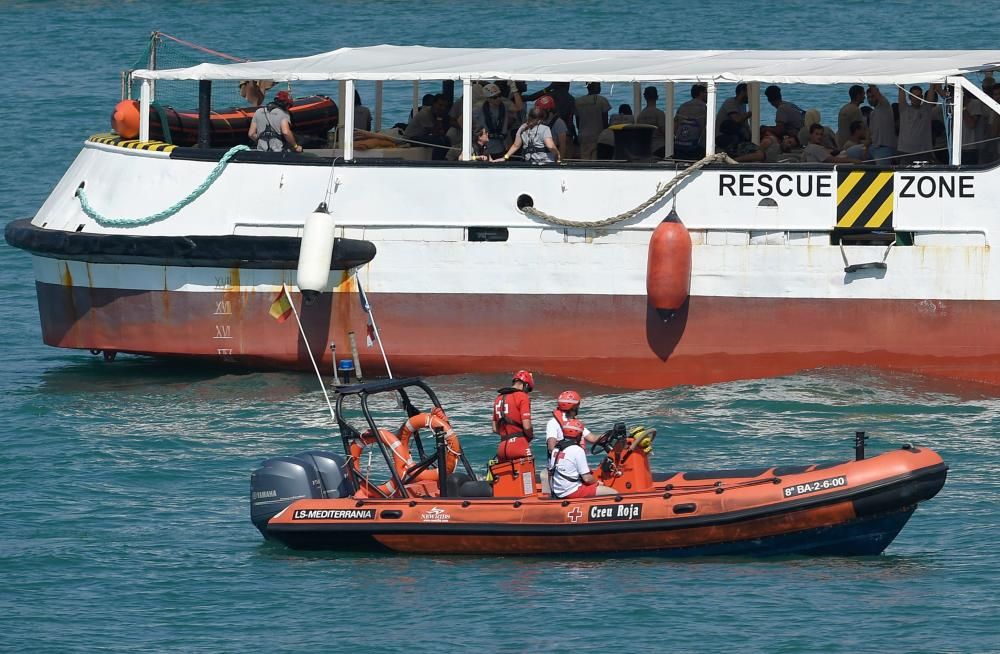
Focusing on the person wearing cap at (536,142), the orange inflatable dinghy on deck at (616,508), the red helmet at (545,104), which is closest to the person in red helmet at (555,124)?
the red helmet at (545,104)

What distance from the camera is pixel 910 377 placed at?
18609 mm

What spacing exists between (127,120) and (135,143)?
0.38m

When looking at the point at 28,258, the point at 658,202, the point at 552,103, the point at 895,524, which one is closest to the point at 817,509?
the point at 895,524

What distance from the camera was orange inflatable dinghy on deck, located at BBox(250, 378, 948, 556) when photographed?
1338 cm

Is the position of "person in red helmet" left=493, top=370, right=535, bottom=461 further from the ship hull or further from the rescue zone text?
the rescue zone text

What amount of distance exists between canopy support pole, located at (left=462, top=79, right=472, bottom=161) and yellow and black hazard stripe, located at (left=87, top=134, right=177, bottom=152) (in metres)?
3.27

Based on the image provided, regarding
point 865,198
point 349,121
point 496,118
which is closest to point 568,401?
point 865,198

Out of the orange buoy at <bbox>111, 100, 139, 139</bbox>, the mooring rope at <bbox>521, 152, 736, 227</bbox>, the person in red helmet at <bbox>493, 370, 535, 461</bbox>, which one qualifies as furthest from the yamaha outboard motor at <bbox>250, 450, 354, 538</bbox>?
the orange buoy at <bbox>111, 100, 139, 139</bbox>

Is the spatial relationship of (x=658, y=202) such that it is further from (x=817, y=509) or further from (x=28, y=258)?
(x=28, y=258)

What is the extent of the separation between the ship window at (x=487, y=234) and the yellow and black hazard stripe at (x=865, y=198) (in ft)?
11.5

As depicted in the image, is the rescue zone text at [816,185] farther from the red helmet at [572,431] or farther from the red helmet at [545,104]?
the red helmet at [572,431]

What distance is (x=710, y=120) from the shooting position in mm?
18359

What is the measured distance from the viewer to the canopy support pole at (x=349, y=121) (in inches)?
744

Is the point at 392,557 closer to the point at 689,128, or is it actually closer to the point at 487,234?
the point at 487,234
